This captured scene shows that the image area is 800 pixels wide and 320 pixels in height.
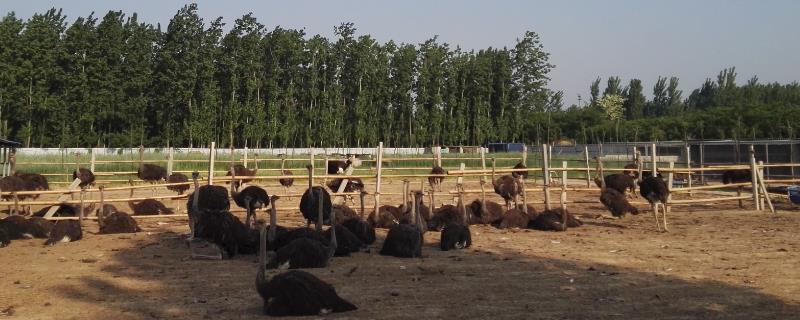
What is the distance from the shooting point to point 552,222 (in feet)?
47.2

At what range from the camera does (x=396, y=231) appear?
1105cm

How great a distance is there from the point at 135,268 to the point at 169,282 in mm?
1332

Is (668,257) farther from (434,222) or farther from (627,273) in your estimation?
(434,222)

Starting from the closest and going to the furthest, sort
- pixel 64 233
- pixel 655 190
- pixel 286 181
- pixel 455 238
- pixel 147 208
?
1. pixel 455 238
2. pixel 64 233
3. pixel 655 190
4. pixel 147 208
5. pixel 286 181

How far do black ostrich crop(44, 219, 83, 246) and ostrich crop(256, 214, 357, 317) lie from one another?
6.95 meters

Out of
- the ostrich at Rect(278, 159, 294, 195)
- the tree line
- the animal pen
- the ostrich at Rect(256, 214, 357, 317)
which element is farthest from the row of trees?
the ostrich at Rect(256, 214, 357, 317)

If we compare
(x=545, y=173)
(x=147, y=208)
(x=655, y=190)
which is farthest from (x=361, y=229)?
(x=147, y=208)

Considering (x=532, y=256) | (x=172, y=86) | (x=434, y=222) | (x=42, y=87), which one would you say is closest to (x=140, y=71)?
(x=172, y=86)

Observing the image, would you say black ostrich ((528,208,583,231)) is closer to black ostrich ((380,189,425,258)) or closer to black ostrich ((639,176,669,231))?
black ostrich ((639,176,669,231))

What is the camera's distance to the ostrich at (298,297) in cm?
695

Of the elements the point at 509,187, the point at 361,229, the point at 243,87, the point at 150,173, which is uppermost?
the point at 243,87

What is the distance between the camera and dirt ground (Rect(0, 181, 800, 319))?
7258 millimetres

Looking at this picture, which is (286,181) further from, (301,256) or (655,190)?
(301,256)

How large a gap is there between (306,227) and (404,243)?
1.75m
